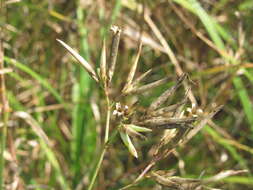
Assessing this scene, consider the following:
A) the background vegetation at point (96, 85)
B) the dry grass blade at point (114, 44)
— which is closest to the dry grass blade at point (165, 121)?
the dry grass blade at point (114, 44)

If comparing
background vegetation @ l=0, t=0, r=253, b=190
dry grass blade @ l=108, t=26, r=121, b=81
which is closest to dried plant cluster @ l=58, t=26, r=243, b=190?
dry grass blade @ l=108, t=26, r=121, b=81

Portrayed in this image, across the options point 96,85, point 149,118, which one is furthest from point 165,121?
point 96,85

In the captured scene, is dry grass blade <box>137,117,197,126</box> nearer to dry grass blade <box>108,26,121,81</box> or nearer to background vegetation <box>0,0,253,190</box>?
dry grass blade <box>108,26,121,81</box>

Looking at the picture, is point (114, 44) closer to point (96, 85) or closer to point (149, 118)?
point (149, 118)

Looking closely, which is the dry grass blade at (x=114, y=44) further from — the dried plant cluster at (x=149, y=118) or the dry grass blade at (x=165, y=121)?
the dry grass blade at (x=165, y=121)

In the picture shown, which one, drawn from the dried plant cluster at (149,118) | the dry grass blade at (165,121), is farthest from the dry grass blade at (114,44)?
the dry grass blade at (165,121)

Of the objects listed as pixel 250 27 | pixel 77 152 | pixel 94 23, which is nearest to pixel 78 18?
pixel 94 23

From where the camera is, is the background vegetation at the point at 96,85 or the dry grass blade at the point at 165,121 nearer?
the dry grass blade at the point at 165,121

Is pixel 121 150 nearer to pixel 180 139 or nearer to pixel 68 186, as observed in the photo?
pixel 68 186

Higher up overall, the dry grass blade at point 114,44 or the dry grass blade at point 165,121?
the dry grass blade at point 114,44
